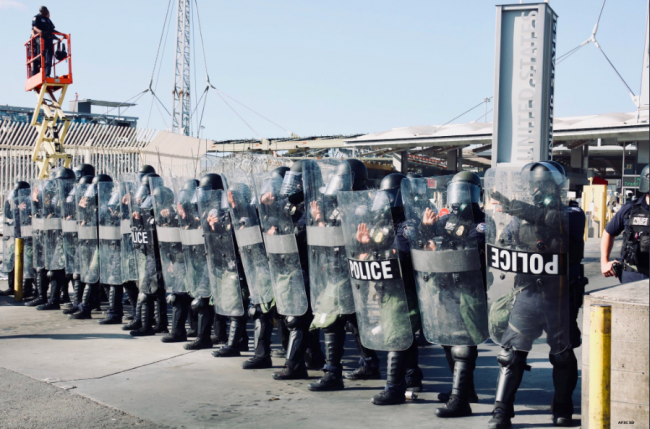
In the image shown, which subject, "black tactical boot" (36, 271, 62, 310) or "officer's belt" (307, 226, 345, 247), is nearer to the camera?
"officer's belt" (307, 226, 345, 247)

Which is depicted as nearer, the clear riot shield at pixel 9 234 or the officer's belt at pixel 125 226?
the officer's belt at pixel 125 226

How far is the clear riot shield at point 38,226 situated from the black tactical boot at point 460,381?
23.0 feet

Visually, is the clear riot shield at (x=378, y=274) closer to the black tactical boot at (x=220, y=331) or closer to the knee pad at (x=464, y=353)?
the knee pad at (x=464, y=353)

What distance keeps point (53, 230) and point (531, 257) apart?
731 centimetres

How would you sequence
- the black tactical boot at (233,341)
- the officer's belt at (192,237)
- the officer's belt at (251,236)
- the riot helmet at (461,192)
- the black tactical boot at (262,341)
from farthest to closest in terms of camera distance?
the officer's belt at (192,237) → the black tactical boot at (233,341) → the black tactical boot at (262,341) → the officer's belt at (251,236) → the riot helmet at (461,192)

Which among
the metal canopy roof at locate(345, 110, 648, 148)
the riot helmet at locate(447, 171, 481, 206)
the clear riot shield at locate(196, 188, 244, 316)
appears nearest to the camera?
the riot helmet at locate(447, 171, 481, 206)

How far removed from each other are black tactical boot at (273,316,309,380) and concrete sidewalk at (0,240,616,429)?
0.13m

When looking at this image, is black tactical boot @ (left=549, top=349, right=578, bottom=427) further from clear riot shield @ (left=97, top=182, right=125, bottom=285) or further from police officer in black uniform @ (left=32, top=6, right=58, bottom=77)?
police officer in black uniform @ (left=32, top=6, right=58, bottom=77)

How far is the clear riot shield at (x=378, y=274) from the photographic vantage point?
15.8 feet

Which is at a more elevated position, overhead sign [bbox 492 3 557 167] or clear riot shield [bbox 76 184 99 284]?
overhead sign [bbox 492 3 557 167]

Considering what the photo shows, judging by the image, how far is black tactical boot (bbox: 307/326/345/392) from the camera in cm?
534

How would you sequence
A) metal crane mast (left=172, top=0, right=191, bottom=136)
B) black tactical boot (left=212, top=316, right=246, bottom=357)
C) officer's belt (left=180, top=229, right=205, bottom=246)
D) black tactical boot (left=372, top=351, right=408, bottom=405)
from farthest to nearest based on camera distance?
metal crane mast (left=172, top=0, right=191, bottom=136)
officer's belt (left=180, top=229, right=205, bottom=246)
black tactical boot (left=212, top=316, right=246, bottom=357)
black tactical boot (left=372, top=351, right=408, bottom=405)

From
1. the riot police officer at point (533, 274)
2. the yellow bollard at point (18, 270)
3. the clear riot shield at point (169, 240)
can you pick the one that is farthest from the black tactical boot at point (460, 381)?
the yellow bollard at point (18, 270)

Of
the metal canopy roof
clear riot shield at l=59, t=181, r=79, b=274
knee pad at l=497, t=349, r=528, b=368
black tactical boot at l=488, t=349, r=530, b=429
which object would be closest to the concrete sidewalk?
black tactical boot at l=488, t=349, r=530, b=429
